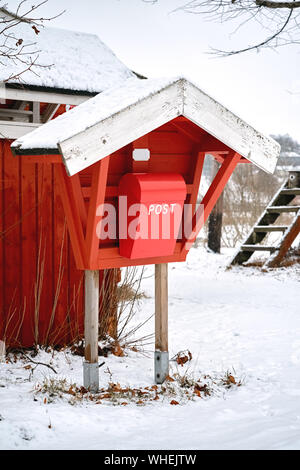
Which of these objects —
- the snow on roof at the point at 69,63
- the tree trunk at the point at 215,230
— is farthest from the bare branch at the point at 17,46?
the tree trunk at the point at 215,230

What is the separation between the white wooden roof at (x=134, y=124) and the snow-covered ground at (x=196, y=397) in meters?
1.66

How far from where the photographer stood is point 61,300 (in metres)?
6.05

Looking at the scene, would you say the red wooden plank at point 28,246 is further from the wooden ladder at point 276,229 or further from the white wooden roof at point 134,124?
the wooden ladder at point 276,229

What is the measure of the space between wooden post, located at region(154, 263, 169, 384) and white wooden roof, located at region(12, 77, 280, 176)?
4.02ft

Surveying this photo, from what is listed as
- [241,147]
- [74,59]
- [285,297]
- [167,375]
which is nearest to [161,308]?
[167,375]

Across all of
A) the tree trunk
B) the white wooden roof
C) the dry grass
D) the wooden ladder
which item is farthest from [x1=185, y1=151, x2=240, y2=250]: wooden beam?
the tree trunk

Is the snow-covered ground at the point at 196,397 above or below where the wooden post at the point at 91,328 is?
below

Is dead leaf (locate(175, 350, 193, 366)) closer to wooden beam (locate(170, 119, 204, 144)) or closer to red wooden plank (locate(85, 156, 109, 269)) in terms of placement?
red wooden plank (locate(85, 156, 109, 269))

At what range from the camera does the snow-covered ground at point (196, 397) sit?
3.70m

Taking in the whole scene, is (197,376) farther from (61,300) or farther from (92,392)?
(61,300)

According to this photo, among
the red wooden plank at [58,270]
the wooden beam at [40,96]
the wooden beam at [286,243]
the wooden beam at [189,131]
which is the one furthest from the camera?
the wooden beam at [286,243]

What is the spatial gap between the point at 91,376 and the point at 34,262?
1781 millimetres

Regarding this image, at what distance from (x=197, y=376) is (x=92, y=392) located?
3.65 feet

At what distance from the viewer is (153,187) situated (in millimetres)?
4301
